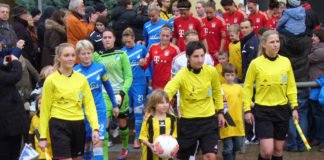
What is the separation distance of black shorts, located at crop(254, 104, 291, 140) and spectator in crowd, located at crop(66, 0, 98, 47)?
419 cm

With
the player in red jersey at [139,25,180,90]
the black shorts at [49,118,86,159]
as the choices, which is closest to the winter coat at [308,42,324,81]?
the player in red jersey at [139,25,180,90]

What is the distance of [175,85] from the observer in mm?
9445

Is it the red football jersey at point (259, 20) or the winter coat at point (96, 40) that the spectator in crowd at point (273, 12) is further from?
the winter coat at point (96, 40)

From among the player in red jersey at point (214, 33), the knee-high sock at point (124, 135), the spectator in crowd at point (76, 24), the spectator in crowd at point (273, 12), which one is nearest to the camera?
the knee-high sock at point (124, 135)

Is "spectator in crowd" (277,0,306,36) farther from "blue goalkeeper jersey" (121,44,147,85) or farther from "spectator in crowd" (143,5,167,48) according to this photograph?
"blue goalkeeper jersey" (121,44,147,85)

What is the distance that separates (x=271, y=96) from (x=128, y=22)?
504cm

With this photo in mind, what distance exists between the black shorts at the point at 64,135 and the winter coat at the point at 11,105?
777 mm

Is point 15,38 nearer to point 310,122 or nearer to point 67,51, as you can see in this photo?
point 67,51

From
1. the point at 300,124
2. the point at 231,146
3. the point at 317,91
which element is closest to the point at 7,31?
the point at 231,146

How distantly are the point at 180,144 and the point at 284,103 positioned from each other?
5.14ft

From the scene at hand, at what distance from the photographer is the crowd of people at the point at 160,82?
9172 mm

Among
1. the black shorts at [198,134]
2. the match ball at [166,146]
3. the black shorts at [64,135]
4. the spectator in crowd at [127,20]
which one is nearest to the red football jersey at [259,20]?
the spectator in crowd at [127,20]

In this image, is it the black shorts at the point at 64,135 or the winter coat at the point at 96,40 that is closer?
the black shorts at the point at 64,135

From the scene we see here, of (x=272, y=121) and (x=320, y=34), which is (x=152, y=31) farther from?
(x=272, y=121)
